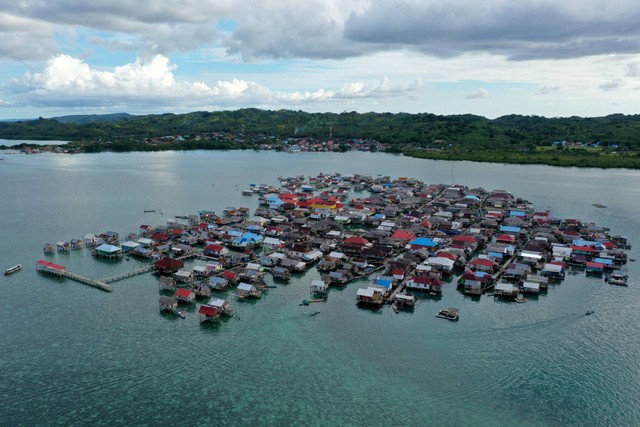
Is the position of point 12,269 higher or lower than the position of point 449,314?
higher

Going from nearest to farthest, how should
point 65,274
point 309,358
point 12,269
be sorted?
point 309,358 < point 65,274 < point 12,269

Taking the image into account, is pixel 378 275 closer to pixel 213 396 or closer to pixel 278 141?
pixel 213 396

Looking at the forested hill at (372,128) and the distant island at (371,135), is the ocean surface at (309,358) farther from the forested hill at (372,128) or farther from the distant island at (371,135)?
the forested hill at (372,128)

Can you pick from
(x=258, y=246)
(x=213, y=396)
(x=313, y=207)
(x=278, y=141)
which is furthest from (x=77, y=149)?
(x=213, y=396)

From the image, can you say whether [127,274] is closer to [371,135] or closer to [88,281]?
[88,281]

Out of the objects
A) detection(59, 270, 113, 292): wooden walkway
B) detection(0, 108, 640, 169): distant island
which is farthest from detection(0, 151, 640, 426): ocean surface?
detection(0, 108, 640, 169): distant island

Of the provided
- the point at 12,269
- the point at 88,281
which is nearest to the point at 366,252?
the point at 88,281

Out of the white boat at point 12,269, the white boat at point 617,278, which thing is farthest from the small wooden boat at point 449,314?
the white boat at point 12,269
